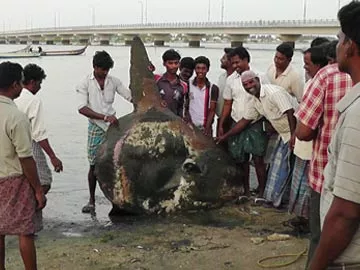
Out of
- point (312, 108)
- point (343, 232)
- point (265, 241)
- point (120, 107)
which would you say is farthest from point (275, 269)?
point (120, 107)

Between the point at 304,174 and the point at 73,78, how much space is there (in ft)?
94.9

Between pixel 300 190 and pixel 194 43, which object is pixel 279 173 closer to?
pixel 300 190

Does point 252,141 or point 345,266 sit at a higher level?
point 345,266

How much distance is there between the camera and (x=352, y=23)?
197 cm

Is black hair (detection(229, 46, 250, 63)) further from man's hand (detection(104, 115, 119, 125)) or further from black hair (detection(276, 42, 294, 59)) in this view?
man's hand (detection(104, 115, 119, 125))

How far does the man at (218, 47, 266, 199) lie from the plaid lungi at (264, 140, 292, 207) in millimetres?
476

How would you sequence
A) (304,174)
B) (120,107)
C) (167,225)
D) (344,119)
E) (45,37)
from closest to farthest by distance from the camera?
(344,119)
(304,174)
(167,225)
(120,107)
(45,37)

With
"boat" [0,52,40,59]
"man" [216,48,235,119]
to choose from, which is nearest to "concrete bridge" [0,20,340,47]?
"boat" [0,52,40,59]

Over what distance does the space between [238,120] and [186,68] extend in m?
1.01

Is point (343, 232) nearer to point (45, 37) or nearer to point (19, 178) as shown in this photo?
point (19, 178)

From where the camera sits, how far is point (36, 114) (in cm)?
463

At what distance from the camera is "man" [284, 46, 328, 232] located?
4.48 meters

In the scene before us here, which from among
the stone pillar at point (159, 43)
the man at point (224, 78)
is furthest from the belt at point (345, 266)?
the stone pillar at point (159, 43)

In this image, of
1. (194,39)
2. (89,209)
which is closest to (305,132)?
(89,209)
